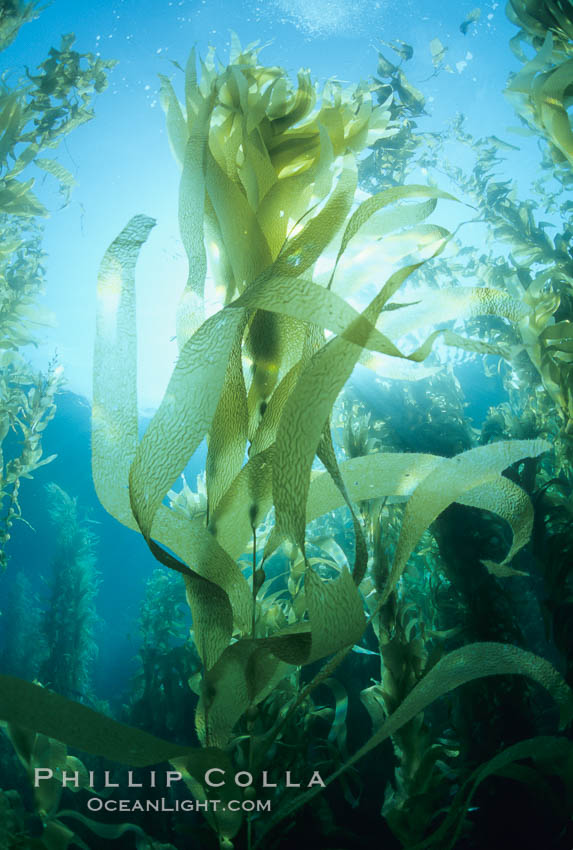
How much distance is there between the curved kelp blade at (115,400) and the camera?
0.64 metres

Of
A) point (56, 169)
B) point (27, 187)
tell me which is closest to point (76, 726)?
point (56, 169)

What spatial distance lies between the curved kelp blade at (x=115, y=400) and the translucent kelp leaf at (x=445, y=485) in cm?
43

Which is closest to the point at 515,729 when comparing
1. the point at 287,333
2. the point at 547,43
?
the point at 287,333

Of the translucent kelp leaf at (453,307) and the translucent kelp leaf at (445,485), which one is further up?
the translucent kelp leaf at (453,307)

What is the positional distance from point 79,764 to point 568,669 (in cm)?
150

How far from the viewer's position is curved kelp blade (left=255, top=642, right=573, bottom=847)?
0.55m

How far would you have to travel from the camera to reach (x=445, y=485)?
63 cm

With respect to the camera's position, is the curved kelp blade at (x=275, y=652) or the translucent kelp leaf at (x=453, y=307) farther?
the translucent kelp leaf at (x=453, y=307)

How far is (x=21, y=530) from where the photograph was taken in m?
18.0

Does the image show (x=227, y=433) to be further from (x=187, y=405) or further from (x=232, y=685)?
(x=232, y=685)

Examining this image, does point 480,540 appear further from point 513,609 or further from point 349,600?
point 349,600

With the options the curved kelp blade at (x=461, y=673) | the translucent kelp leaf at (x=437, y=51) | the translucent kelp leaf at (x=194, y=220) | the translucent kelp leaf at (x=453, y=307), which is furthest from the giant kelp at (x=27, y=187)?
the translucent kelp leaf at (x=437, y=51)

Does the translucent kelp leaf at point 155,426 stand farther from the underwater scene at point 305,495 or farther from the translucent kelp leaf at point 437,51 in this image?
the translucent kelp leaf at point 437,51

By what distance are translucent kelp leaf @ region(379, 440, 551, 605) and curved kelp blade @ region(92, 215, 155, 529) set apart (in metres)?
0.43
